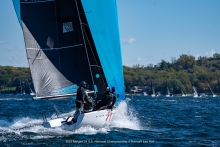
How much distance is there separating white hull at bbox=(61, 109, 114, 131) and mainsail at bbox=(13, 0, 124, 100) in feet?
6.14

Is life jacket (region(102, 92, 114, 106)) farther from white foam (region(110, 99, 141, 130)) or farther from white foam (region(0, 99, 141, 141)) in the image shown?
white foam (region(110, 99, 141, 130))

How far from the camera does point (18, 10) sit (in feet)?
59.7

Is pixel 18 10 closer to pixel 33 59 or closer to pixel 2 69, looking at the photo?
pixel 33 59

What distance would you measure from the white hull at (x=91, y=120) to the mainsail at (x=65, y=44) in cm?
187

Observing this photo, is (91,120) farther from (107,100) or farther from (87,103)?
(107,100)

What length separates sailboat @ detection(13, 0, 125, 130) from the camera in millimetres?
17188

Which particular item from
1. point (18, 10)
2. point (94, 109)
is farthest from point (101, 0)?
point (94, 109)

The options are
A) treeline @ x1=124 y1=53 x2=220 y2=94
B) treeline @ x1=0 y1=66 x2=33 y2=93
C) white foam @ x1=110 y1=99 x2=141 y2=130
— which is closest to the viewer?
white foam @ x1=110 y1=99 x2=141 y2=130

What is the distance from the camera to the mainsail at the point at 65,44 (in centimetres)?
1722

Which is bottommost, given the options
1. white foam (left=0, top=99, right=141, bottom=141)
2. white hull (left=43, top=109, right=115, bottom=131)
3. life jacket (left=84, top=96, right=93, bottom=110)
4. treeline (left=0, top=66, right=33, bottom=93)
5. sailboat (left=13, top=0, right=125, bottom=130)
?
white foam (left=0, top=99, right=141, bottom=141)

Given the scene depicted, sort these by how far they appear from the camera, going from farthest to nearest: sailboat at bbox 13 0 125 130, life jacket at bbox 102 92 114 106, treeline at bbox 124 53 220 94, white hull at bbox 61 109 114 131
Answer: treeline at bbox 124 53 220 94, sailboat at bbox 13 0 125 130, life jacket at bbox 102 92 114 106, white hull at bbox 61 109 114 131

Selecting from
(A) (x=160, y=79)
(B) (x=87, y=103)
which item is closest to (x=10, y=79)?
(A) (x=160, y=79)

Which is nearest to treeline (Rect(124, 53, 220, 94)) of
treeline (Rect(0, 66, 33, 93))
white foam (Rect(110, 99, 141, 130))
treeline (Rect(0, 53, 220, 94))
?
treeline (Rect(0, 53, 220, 94))

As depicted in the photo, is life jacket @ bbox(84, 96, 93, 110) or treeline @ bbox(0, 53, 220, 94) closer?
life jacket @ bbox(84, 96, 93, 110)
